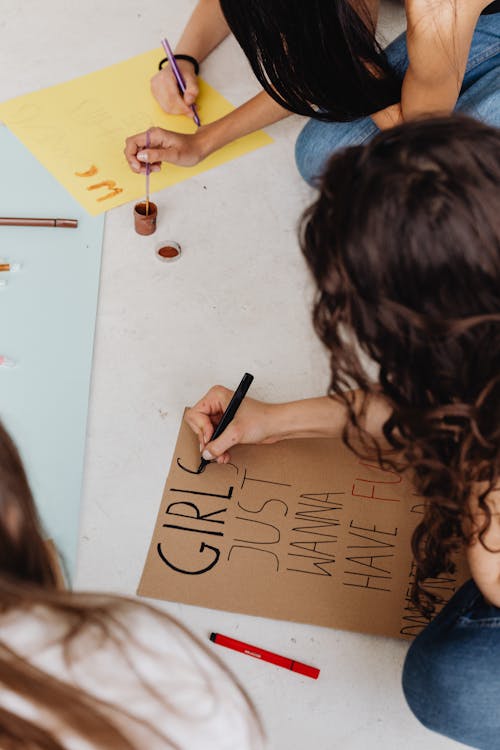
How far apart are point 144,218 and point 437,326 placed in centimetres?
64

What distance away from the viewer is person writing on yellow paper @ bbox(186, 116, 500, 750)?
0.63m

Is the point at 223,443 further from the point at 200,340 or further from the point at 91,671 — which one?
the point at 91,671

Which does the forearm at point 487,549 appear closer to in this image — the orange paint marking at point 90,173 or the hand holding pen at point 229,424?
the hand holding pen at point 229,424

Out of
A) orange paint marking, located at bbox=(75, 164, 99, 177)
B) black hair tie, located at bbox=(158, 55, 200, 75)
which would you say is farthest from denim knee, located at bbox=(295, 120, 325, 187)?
orange paint marking, located at bbox=(75, 164, 99, 177)

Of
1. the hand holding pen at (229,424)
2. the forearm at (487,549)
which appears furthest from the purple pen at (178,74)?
the forearm at (487,549)

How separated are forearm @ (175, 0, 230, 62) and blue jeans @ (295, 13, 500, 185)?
0.86ft

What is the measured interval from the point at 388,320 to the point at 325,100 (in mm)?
555

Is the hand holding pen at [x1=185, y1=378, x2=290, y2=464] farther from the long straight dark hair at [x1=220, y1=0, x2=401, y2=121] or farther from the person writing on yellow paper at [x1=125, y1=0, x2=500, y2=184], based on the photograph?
the long straight dark hair at [x1=220, y1=0, x2=401, y2=121]

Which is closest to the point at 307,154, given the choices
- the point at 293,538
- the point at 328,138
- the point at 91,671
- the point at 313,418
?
the point at 328,138

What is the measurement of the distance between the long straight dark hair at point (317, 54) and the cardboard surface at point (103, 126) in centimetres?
23

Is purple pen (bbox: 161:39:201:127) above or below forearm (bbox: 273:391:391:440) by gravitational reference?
above

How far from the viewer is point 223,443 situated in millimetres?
1007

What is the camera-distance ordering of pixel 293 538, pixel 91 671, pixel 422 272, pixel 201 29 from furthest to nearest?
pixel 201 29 → pixel 293 538 → pixel 422 272 → pixel 91 671

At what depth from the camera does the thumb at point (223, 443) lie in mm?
1006
